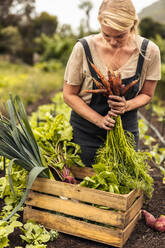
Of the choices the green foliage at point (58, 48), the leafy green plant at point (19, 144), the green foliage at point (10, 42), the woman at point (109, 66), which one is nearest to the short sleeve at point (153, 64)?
the woman at point (109, 66)

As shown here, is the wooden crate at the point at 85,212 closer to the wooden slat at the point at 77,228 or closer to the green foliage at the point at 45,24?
the wooden slat at the point at 77,228

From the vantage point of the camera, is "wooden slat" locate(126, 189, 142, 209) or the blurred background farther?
the blurred background

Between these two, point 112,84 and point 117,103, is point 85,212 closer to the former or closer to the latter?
point 117,103

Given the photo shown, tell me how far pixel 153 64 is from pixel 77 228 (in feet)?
4.24

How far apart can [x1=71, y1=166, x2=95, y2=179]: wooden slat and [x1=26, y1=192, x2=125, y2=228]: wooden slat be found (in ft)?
1.56

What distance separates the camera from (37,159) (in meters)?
2.10

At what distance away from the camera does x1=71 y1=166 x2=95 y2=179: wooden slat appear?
97.7 inches

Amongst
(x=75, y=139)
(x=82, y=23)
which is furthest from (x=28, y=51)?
(x=75, y=139)

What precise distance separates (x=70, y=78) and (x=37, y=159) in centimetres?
68

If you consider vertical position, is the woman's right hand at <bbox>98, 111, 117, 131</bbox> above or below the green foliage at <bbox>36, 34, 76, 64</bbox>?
above

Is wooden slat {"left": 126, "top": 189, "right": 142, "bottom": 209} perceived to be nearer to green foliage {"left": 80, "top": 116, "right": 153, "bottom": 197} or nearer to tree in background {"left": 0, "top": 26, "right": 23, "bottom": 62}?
green foliage {"left": 80, "top": 116, "right": 153, "bottom": 197}

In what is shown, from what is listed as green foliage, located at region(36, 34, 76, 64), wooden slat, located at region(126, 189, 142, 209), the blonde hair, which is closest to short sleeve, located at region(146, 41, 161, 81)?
the blonde hair

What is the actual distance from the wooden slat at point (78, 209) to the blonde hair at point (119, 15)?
1148 mm

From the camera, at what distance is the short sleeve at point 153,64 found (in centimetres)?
237
